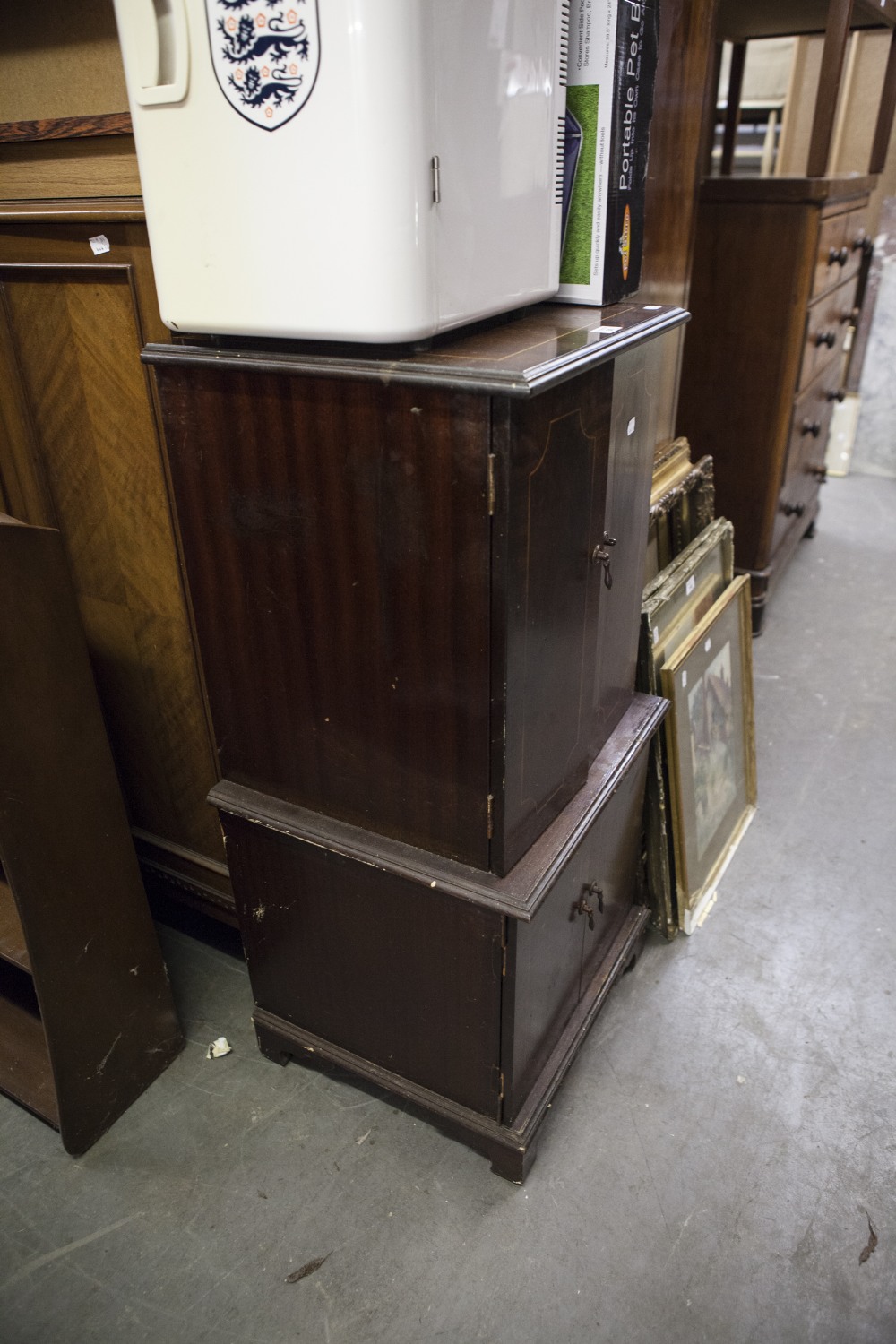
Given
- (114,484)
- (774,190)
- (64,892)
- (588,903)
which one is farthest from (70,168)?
(774,190)

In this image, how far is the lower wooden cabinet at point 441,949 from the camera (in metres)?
1.13

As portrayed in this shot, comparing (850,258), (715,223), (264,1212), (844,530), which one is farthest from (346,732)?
(844,530)

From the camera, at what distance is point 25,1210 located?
1.30 m

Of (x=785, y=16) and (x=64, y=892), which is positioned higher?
(x=785, y=16)

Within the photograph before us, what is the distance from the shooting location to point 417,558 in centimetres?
93

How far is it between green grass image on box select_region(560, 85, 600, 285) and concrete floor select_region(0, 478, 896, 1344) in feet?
3.98

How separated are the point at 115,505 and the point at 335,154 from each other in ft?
2.39

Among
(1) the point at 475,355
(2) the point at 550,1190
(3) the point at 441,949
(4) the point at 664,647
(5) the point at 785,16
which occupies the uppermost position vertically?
(5) the point at 785,16

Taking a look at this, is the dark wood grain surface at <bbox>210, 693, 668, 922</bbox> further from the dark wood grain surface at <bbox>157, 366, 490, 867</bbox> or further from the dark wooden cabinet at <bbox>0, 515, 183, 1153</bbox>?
the dark wooden cabinet at <bbox>0, 515, 183, 1153</bbox>

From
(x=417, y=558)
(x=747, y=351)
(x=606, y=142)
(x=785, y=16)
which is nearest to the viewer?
(x=417, y=558)

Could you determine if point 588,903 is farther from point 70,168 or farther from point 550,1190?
point 70,168

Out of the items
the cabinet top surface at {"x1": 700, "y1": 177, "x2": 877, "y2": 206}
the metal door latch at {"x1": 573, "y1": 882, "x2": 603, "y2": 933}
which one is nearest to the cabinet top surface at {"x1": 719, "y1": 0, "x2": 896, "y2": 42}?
the cabinet top surface at {"x1": 700, "y1": 177, "x2": 877, "y2": 206}

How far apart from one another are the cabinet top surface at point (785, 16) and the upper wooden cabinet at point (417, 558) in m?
1.65

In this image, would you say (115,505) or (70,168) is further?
(115,505)
